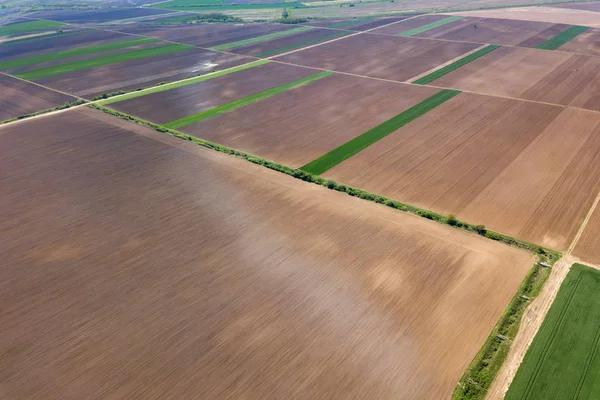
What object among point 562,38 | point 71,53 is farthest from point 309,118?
point 71,53

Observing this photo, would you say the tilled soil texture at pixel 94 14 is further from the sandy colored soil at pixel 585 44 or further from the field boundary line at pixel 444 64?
the sandy colored soil at pixel 585 44

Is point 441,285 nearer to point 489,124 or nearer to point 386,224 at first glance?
point 386,224

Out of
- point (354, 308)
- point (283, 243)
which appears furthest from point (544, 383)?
point (283, 243)

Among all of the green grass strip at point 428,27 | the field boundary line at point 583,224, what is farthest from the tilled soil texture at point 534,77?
the field boundary line at point 583,224

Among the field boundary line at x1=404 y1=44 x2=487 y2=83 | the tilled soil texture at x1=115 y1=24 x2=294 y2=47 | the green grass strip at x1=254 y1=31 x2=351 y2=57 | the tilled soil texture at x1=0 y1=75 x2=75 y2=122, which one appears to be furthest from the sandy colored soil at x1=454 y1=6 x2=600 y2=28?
the tilled soil texture at x1=0 y1=75 x2=75 y2=122

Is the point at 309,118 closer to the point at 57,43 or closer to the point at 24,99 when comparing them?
the point at 24,99

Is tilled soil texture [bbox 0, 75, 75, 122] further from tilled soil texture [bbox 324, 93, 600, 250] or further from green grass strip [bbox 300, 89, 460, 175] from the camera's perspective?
tilled soil texture [bbox 324, 93, 600, 250]
